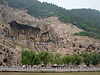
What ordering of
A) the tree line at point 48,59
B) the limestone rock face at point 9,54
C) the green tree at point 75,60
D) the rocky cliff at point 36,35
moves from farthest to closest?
the green tree at point 75,60, the rocky cliff at point 36,35, the tree line at point 48,59, the limestone rock face at point 9,54

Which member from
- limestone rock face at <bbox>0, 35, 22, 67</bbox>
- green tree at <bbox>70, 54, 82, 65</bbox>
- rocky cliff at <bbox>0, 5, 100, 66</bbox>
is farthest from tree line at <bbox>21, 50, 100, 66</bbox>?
rocky cliff at <bbox>0, 5, 100, 66</bbox>

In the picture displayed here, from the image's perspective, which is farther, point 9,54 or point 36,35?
point 36,35

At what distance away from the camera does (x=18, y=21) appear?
77062mm

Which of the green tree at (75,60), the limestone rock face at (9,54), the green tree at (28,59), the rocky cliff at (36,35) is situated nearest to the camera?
the limestone rock face at (9,54)

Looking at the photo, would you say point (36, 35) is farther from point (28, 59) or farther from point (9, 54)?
point (28, 59)

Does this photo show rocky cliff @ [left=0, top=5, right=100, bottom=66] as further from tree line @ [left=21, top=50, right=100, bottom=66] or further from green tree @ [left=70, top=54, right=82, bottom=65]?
green tree @ [left=70, top=54, right=82, bottom=65]

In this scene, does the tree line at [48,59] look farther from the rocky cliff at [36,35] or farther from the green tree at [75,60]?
the rocky cliff at [36,35]

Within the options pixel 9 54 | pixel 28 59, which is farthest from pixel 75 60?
pixel 9 54

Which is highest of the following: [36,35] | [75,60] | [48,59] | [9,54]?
[36,35]

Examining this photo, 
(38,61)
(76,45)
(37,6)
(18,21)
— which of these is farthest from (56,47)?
(37,6)

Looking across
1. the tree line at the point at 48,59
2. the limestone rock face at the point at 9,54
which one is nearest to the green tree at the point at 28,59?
the tree line at the point at 48,59

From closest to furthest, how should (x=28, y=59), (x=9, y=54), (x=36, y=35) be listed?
1. (x=28, y=59)
2. (x=9, y=54)
3. (x=36, y=35)

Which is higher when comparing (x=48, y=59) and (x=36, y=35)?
(x=36, y=35)

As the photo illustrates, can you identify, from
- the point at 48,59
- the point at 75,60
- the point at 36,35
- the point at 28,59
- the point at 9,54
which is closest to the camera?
the point at 28,59
